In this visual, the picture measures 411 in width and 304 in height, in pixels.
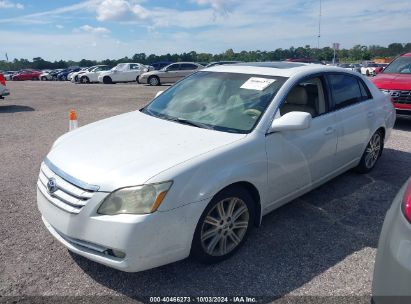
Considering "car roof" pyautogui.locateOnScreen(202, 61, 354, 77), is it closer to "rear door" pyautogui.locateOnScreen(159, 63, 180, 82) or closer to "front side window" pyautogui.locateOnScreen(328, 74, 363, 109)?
"front side window" pyautogui.locateOnScreen(328, 74, 363, 109)

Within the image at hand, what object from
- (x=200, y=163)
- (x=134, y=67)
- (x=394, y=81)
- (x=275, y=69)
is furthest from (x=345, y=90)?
(x=134, y=67)

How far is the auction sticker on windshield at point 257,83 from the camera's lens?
3678mm

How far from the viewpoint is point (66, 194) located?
273 centimetres

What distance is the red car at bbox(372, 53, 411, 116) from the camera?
8016 millimetres

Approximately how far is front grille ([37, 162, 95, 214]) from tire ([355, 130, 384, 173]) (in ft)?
12.5

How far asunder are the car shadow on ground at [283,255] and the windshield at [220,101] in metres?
1.12

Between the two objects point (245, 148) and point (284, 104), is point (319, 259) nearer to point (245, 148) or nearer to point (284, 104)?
point (245, 148)

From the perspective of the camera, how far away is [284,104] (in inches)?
142

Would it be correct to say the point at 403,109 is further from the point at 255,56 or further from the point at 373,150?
the point at 255,56

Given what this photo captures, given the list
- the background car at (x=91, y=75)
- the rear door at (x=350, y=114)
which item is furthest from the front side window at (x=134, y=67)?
the rear door at (x=350, y=114)

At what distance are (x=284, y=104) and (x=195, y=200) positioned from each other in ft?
4.90

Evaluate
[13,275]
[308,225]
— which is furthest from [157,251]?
[308,225]

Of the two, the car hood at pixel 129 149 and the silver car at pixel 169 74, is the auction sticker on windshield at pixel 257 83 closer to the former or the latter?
the car hood at pixel 129 149

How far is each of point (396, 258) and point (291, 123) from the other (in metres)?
1.64
